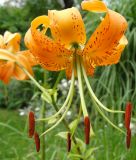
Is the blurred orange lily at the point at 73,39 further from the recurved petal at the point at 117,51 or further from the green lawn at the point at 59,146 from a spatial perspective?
the green lawn at the point at 59,146

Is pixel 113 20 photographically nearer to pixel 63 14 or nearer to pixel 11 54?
pixel 63 14

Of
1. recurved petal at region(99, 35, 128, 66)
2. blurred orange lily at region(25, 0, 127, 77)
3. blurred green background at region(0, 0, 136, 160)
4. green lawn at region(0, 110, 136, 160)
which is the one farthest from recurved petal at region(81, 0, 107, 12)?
green lawn at region(0, 110, 136, 160)

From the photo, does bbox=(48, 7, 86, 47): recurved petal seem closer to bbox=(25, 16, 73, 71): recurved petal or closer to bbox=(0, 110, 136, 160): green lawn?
bbox=(25, 16, 73, 71): recurved petal

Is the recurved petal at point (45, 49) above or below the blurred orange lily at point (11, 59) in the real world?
above


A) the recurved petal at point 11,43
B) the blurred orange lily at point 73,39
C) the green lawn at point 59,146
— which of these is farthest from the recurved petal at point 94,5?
the green lawn at point 59,146

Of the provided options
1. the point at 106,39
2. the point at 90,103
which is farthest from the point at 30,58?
the point at 90,103

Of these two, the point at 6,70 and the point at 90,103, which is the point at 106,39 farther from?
the point at 90,103

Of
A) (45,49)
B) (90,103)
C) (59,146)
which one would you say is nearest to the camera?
(45,49)
